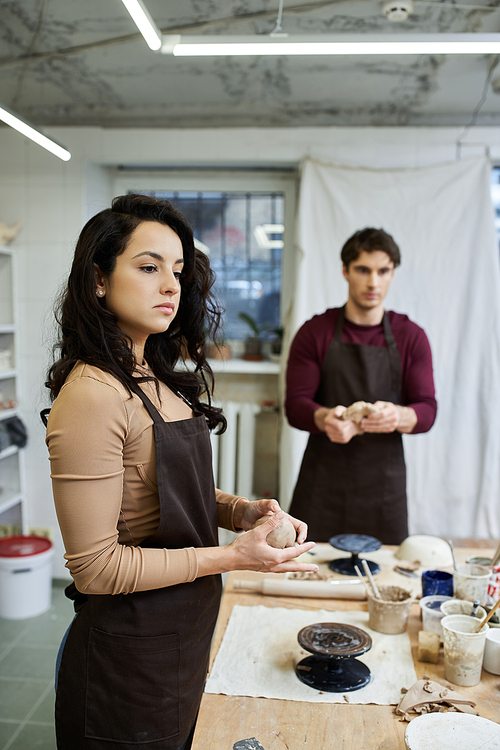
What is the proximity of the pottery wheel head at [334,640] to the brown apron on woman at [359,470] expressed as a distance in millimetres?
1025

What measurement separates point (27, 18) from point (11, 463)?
2.53 meters

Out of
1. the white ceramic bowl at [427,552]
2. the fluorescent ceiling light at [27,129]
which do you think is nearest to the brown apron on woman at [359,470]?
the white ceramic bowl at [427,552]

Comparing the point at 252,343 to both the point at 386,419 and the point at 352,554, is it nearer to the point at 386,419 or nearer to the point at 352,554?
the point at 386,419

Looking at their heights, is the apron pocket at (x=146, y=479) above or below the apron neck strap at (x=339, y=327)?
below

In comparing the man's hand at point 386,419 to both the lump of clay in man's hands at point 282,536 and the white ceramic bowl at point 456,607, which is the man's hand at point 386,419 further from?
the lump of clay in man's hands at point 282,536

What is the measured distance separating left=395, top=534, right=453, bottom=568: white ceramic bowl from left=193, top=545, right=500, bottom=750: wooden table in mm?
579

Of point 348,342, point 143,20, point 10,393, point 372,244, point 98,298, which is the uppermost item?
point 143,20

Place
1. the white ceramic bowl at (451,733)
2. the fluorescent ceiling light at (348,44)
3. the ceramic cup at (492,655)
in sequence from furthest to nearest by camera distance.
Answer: the fluorescent ceiling light at (348,44)
the ceramic cup at (492,655)
the white ceramic bowl at (451,733)

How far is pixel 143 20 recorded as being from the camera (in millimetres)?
1787

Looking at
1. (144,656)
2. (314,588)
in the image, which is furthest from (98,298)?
(314,588)

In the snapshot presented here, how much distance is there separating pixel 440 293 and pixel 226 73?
174cm

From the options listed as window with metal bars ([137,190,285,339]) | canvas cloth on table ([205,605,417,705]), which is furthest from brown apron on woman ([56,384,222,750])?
window with metal bars ([137,190,285,339])

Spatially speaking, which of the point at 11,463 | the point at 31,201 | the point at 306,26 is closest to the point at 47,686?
the point at 11,463

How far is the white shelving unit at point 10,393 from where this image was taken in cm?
370
